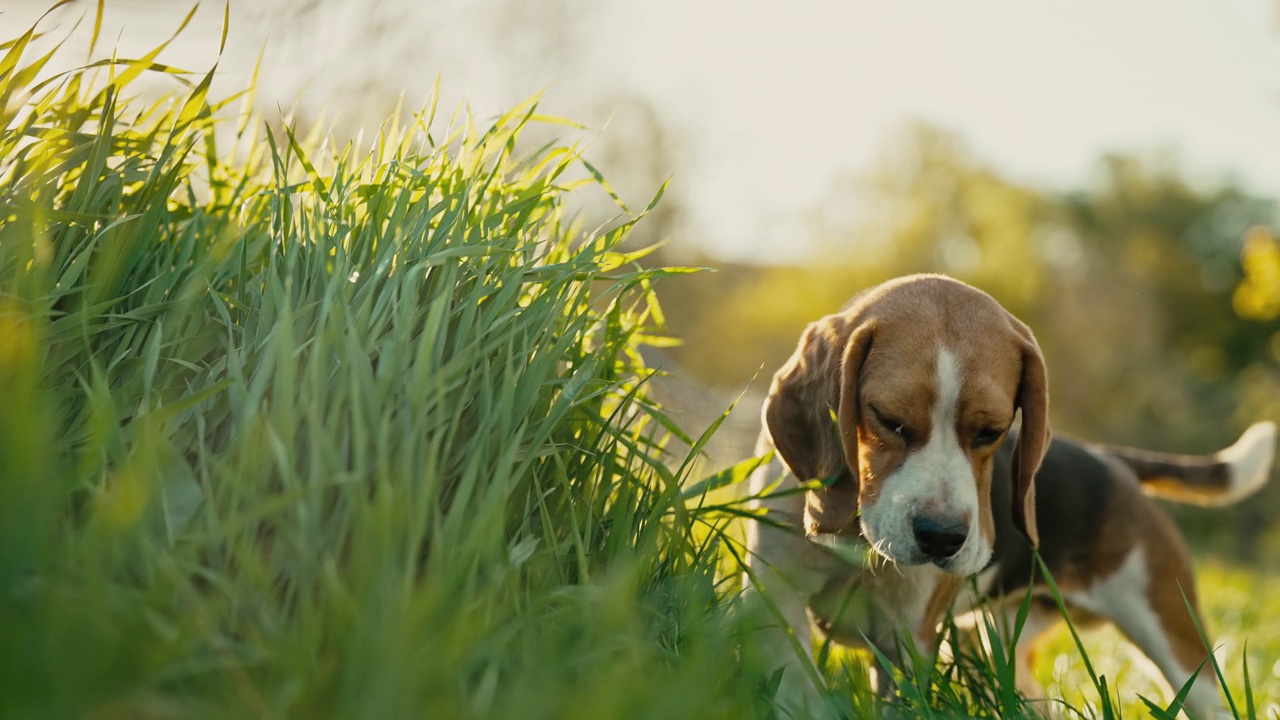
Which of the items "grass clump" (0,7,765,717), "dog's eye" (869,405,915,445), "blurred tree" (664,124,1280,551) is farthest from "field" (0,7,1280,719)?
"blurred tree" (664,124,1280,551)

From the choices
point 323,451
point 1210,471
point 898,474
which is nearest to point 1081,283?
point 1210,471

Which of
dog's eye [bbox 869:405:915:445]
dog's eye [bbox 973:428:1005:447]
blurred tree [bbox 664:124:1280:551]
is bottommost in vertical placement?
blurred tree [bbox 664:124:1280:551]

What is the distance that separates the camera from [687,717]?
1979 mm

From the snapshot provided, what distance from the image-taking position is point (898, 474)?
3.38 metres

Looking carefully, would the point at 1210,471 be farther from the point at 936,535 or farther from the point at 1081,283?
the point at 1081,283

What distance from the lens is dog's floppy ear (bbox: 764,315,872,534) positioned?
137 inches

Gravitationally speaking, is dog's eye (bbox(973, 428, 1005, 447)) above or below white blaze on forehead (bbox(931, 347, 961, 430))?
below

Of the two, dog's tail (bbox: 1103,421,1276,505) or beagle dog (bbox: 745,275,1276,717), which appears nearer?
beagle dog (bbox: 745,275,1276,717)

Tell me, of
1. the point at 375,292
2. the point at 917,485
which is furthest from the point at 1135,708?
Result: the point at 375,292

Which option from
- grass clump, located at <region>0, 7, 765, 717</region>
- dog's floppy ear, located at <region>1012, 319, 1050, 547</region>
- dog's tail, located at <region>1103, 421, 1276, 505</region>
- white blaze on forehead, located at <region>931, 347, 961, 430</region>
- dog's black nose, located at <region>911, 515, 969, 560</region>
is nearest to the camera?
grass clump, located at <region>0, 7, 765, 717</region>

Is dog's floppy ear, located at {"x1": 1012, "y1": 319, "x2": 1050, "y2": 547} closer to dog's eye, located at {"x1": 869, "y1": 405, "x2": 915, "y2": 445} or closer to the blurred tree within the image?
dog's eye, located at {"x1": 869, "y1": 405, "x2": 915, "y2": 445}

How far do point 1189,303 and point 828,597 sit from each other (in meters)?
40.4

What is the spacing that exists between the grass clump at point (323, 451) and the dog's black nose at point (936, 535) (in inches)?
25.8

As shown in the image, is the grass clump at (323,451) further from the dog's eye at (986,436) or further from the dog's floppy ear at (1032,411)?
the dog's floppy ear at (1032,411)
